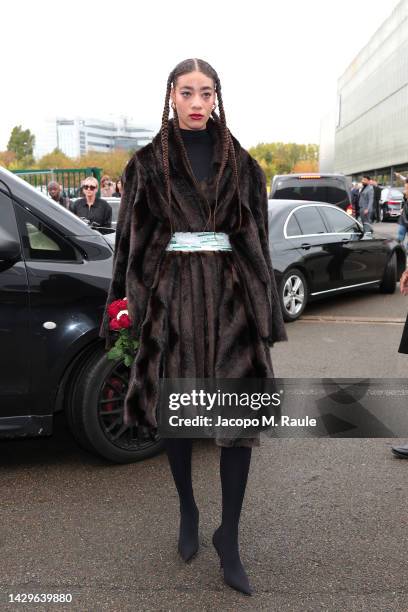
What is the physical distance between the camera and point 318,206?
882 cm

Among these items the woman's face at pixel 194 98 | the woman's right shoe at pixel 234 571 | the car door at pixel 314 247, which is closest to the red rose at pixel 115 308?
the woman's face at pixel 194 98

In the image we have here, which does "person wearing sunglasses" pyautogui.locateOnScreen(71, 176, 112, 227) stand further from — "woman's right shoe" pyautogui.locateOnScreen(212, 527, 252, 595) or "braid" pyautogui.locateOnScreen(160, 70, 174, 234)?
"woman's right shoe" pyautogui.locateOnScreen(212, 527, 252, 595)

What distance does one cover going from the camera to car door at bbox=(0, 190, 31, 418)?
3324 millimetres

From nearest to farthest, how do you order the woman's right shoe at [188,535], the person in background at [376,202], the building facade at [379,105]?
the woman's right shoe at [188,535]
the person in background at [376,202]
the building facade at [379,105]

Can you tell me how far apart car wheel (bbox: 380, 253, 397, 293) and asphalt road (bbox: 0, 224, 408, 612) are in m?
6.05

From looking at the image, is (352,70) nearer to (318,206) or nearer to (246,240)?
(318,206)

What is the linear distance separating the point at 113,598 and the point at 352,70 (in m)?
89.4

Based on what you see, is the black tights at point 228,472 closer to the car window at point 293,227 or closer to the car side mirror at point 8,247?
the car side mirror at point 8,247

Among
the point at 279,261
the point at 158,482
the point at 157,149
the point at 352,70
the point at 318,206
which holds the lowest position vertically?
the point at 158,482

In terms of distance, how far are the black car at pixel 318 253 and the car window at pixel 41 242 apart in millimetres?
4405

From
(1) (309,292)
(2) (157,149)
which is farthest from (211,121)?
(1) (309,292)

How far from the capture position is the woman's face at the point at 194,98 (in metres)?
2.43

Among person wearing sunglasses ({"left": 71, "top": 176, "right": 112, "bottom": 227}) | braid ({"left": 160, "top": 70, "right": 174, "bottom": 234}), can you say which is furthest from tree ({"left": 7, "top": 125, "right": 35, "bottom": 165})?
braid ({"left": 160, "top": 70, "right": 174, "bottom": 234})

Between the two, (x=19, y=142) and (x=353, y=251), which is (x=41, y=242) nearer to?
(x=353, y=251)
